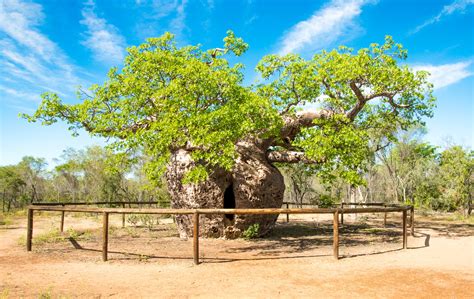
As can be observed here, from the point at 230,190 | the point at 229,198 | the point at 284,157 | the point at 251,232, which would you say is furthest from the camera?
the point at 284,157

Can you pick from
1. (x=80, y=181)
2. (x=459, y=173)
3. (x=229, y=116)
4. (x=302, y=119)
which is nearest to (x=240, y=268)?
(x=229, y=116)

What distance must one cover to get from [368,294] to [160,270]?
4222 millimetres

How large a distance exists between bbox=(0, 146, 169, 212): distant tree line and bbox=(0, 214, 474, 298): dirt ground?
15157 mm

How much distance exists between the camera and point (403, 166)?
120 ft

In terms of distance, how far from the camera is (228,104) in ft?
36.3

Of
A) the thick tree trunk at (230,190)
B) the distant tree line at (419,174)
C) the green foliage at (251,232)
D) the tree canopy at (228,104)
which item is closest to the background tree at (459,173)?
the distant tree line at (419,174)

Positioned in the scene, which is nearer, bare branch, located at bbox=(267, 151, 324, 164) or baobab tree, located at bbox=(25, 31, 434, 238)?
baobab tree, located at bbox=(25, 31, 434, 238)

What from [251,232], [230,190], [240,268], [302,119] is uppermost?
[302,119]

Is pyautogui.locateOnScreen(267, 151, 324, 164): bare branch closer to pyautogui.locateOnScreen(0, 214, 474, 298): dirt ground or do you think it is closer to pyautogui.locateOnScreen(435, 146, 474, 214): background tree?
pyautogui.locateOnScreen(0, 214, 474, 298): dirt ground

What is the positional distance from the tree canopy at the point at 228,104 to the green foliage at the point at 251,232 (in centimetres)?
253

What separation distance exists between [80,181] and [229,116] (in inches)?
1608

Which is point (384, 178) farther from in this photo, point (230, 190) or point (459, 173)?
point (230, 190)

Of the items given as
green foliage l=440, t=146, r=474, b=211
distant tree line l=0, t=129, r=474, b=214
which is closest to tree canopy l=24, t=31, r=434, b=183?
distant tree line l=0, t=129, r=474, b=214

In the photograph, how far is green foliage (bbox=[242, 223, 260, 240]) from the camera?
12695 millimetres
